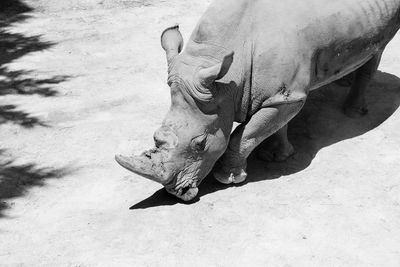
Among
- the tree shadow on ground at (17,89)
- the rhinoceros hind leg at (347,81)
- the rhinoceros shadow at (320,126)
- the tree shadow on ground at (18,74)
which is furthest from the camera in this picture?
the rhinoceros hind leg at (347,81)

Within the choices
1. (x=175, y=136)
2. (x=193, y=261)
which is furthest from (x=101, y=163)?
(x=193, y=261)

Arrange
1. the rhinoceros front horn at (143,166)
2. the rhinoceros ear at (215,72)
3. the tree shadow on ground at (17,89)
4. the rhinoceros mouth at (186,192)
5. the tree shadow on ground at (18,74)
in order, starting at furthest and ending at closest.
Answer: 1. the tree shadow on ground at (18,74)
2. the tree shadow on ground at (17,89)
3. the rhinoceros mouth at (186,192)
4. the rhinoceros front horn at (143,166)
5. the rhinoceros ear at (215,72)

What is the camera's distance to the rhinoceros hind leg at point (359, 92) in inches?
270

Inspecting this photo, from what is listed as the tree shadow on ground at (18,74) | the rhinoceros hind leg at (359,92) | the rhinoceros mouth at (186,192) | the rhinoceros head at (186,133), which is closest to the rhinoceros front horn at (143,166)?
the rhinoceros head at (186,133)

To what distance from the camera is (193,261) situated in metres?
4.96

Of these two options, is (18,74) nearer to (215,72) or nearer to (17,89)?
(17,89)

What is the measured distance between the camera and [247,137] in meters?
5.59

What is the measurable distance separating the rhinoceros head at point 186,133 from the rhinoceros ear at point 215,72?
1.1 inches

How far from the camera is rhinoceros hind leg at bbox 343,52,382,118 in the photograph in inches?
270

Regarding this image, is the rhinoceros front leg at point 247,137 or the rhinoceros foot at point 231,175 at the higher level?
the rhinoceros front leg at point 247,137

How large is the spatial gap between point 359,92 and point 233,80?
7.19ft

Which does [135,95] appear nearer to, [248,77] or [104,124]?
[104,124]

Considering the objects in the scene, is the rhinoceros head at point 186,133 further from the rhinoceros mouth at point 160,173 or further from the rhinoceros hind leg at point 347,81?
the rhinoceros hind leg at point 347,81

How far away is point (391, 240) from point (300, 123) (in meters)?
2.08
